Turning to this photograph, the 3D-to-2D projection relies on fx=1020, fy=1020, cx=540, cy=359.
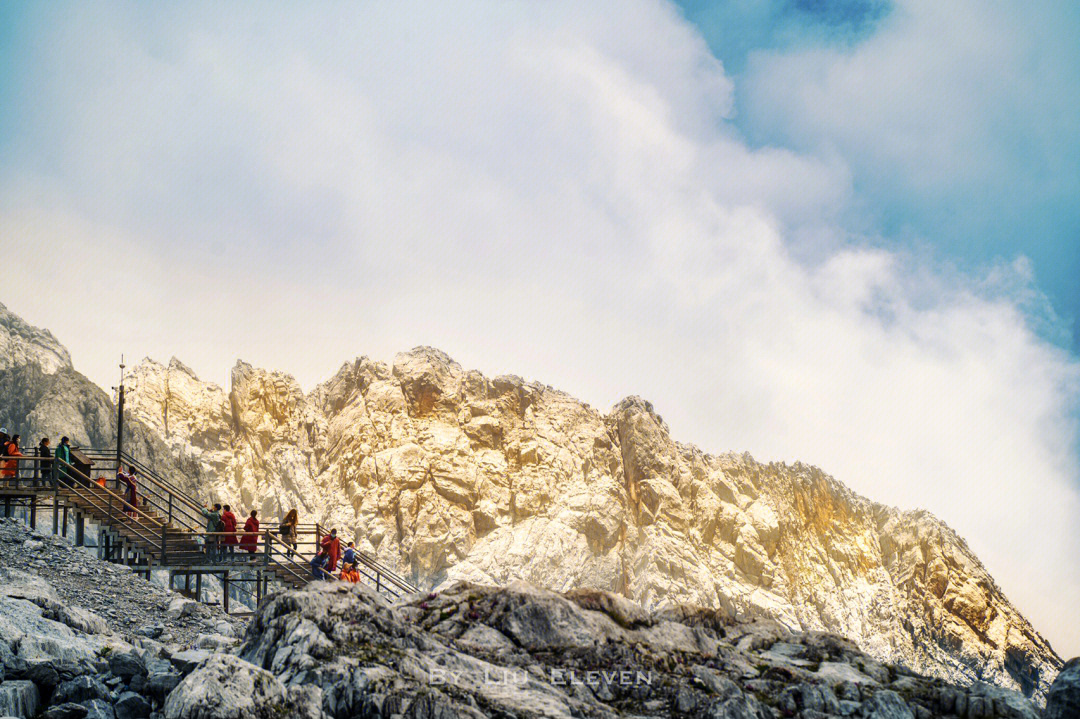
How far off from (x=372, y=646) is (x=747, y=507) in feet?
280

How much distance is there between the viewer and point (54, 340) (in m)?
86.0

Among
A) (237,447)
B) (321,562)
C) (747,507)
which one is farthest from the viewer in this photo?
(747,507)

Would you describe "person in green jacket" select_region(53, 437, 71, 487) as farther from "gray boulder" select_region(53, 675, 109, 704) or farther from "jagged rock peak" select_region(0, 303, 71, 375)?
"jagged rock peak" select_region(0, 303, 71, 375)

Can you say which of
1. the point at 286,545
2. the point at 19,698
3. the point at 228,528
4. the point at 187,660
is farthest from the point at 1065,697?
the point at 228,528

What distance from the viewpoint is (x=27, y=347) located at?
80875 mm

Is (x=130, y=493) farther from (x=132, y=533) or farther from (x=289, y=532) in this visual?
(x=289, y=532)

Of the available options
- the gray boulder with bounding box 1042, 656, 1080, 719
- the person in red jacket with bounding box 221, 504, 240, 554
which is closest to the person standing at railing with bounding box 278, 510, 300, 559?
the person in red jacket with bounding box 221, 504, 240, 554

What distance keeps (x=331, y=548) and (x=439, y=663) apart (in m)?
11.3

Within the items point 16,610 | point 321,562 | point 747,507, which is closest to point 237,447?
point 747,507

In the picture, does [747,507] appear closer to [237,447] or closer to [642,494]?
[642,494]

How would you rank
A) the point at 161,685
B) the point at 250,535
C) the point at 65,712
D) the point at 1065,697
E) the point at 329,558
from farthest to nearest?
the point at 250,535 → the point at 329,558 → the point at 1065,697 → the point at 161,685 → the point at 65,712

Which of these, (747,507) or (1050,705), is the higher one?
(747,507)

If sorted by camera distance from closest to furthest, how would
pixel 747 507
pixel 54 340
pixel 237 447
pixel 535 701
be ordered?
pixel 535 701, pixel 54 340, pixel 237 447, pixel 747 507

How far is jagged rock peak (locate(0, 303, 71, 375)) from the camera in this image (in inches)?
3063
